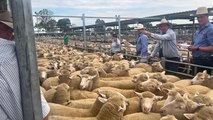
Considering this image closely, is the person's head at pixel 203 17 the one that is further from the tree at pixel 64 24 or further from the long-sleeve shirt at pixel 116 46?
the tree at pixel 64 24

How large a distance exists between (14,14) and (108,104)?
7.28ft

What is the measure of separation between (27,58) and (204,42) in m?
4.90

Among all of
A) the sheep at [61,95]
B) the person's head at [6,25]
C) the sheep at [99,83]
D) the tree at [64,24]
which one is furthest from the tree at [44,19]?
the person's head at [6,25]

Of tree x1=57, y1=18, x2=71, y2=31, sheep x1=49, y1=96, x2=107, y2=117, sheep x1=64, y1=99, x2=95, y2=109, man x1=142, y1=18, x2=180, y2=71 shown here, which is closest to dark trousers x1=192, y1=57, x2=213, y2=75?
man x1=142, y1=18, x2=180, y2=71

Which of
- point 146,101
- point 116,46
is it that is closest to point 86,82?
point 146,101

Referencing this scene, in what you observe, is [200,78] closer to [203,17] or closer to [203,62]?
[203,62]

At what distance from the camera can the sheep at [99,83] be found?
5211 mm

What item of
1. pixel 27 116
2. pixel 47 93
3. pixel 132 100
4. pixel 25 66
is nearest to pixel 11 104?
pixel 27 116

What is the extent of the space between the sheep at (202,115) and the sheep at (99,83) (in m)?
2.24

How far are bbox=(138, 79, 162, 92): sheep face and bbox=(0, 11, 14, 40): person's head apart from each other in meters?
3.31

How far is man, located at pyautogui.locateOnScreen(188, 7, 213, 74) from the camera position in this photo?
18.5 ft

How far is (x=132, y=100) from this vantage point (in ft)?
13.7

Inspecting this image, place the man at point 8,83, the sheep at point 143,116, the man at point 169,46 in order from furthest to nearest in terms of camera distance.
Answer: the man at point 169,46 → the sheep at point 143,116 → the man at point 8,83

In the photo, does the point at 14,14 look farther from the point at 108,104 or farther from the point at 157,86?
the point at 157,86
